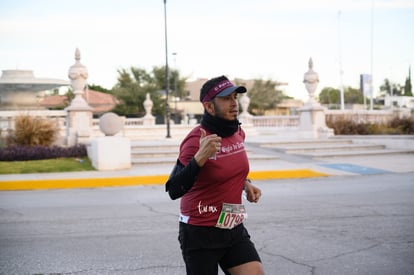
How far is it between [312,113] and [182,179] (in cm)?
2271

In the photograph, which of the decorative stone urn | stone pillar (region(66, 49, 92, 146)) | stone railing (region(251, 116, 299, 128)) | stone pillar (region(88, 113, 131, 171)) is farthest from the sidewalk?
stone railing (region(251, 116, 299, 128))

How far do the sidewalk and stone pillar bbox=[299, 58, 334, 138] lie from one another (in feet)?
21.5

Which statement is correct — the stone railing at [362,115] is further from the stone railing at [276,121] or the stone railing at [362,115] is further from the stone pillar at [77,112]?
the stone pillar at [77,112]

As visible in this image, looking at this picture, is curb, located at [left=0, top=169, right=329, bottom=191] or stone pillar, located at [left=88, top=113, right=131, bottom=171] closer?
curb, located at [left=0, top=169, right=329, bottom=191]

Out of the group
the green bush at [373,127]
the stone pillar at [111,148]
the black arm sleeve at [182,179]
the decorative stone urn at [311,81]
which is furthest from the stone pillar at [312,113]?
the black arm sleeve at [182,179]

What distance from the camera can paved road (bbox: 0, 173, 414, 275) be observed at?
5.44 metres

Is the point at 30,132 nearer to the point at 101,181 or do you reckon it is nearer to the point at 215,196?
the point at 101,181

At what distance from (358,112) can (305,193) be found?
17.2 metres

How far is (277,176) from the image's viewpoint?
13.8m

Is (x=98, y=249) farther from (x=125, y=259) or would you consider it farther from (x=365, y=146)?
(x=365, y=146)

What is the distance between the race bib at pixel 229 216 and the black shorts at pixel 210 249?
0.04 m

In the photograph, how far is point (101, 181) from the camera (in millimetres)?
12984

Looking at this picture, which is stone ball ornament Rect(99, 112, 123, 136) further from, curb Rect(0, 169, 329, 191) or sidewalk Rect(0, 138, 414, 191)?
curb Rect(0, 169, 329, 191)

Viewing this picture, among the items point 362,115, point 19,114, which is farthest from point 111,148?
point 362,115
